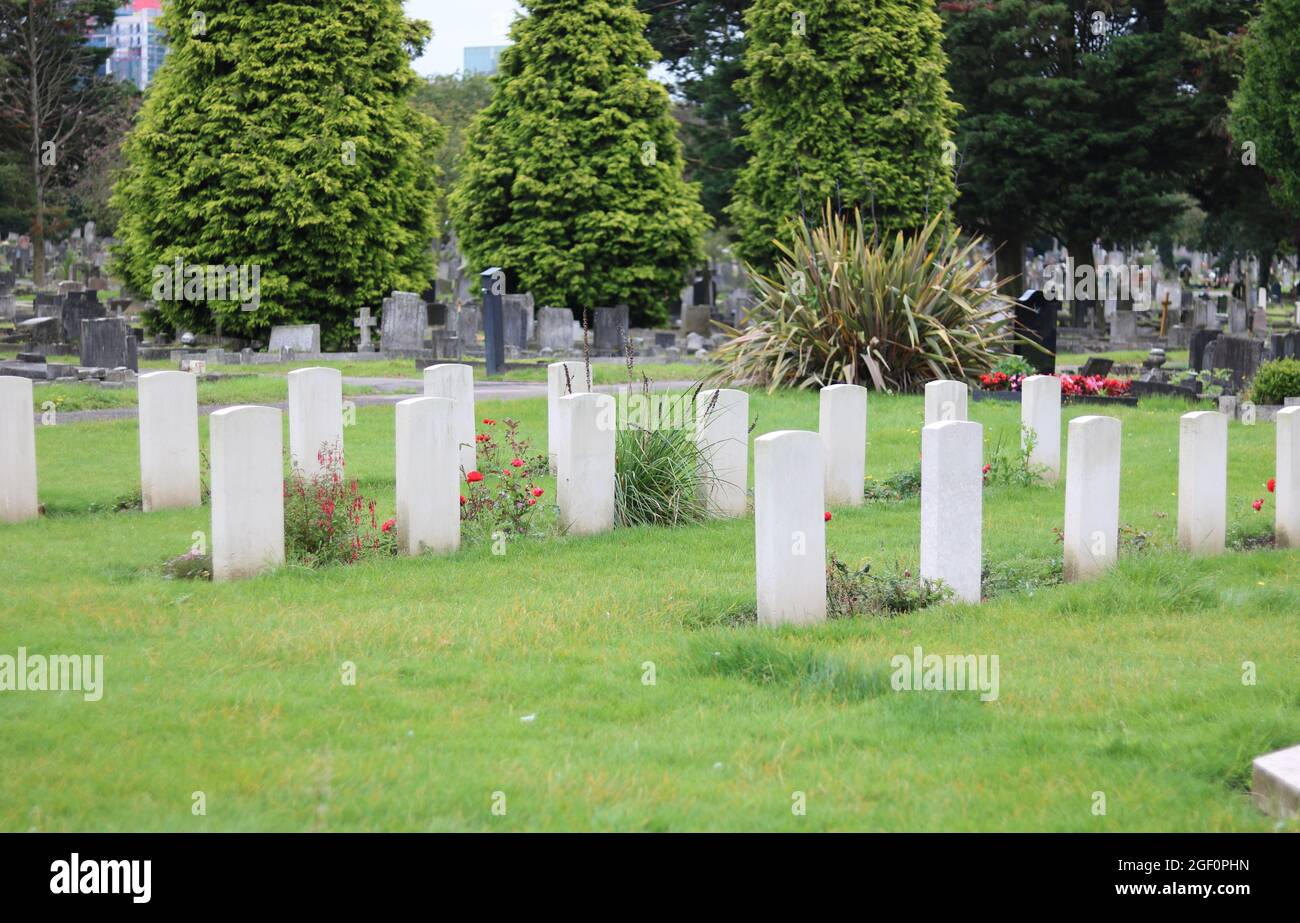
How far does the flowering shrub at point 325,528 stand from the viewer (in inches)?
348

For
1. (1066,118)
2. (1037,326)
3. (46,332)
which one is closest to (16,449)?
(1037,326)

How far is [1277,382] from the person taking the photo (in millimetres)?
17219

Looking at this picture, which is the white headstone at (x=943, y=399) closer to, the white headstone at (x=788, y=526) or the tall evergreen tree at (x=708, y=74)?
the white headstone at (x=788, y=526)

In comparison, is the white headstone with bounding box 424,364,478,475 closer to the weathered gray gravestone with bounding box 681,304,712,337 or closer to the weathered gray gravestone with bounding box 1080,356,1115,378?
the weathered gray gravestone with bounding box 1080,356,1115,378

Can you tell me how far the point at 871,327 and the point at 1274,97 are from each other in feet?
48.4

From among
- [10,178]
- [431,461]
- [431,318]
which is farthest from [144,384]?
[10,178]

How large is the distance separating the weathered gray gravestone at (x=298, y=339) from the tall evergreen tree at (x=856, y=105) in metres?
11.2

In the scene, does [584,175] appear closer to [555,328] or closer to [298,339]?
[555,328]

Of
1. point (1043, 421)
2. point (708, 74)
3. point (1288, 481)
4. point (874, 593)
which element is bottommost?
point (874, 593)

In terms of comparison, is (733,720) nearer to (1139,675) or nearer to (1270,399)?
(1139,675)

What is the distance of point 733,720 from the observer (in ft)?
18.8

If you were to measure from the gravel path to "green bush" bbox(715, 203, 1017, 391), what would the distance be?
154 cm

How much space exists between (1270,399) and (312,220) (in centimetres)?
1777

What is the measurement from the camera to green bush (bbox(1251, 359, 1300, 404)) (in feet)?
56.2
